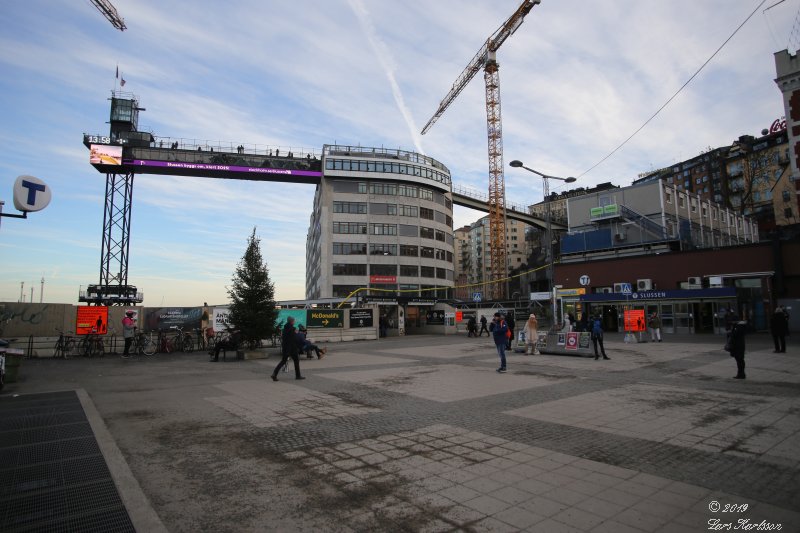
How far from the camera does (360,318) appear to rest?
31.4 metres

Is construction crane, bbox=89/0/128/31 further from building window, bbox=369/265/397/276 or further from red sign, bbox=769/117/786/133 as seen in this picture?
red sign, bbox=769/117/786/133

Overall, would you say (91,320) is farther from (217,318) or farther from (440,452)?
(440,452)

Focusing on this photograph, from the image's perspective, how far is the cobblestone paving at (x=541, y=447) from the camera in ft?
13.4

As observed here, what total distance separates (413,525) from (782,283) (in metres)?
36.1

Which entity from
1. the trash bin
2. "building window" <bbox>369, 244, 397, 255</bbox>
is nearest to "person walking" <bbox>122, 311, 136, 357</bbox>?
the trash bin

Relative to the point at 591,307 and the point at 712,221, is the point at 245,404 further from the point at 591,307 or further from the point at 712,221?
the point at 712,221

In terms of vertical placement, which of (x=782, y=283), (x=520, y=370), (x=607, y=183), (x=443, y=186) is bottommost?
(x=520, y=370)

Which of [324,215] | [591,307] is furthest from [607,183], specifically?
[591,307]

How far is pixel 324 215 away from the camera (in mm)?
69875

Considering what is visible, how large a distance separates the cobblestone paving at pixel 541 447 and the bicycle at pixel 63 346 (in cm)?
1254

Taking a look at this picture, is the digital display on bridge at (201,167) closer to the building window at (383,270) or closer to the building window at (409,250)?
the building window at (383,270)

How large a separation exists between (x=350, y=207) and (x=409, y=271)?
1435 cm

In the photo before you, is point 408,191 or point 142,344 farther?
point 408,191

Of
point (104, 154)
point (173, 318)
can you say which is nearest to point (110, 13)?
point (104, 154)
